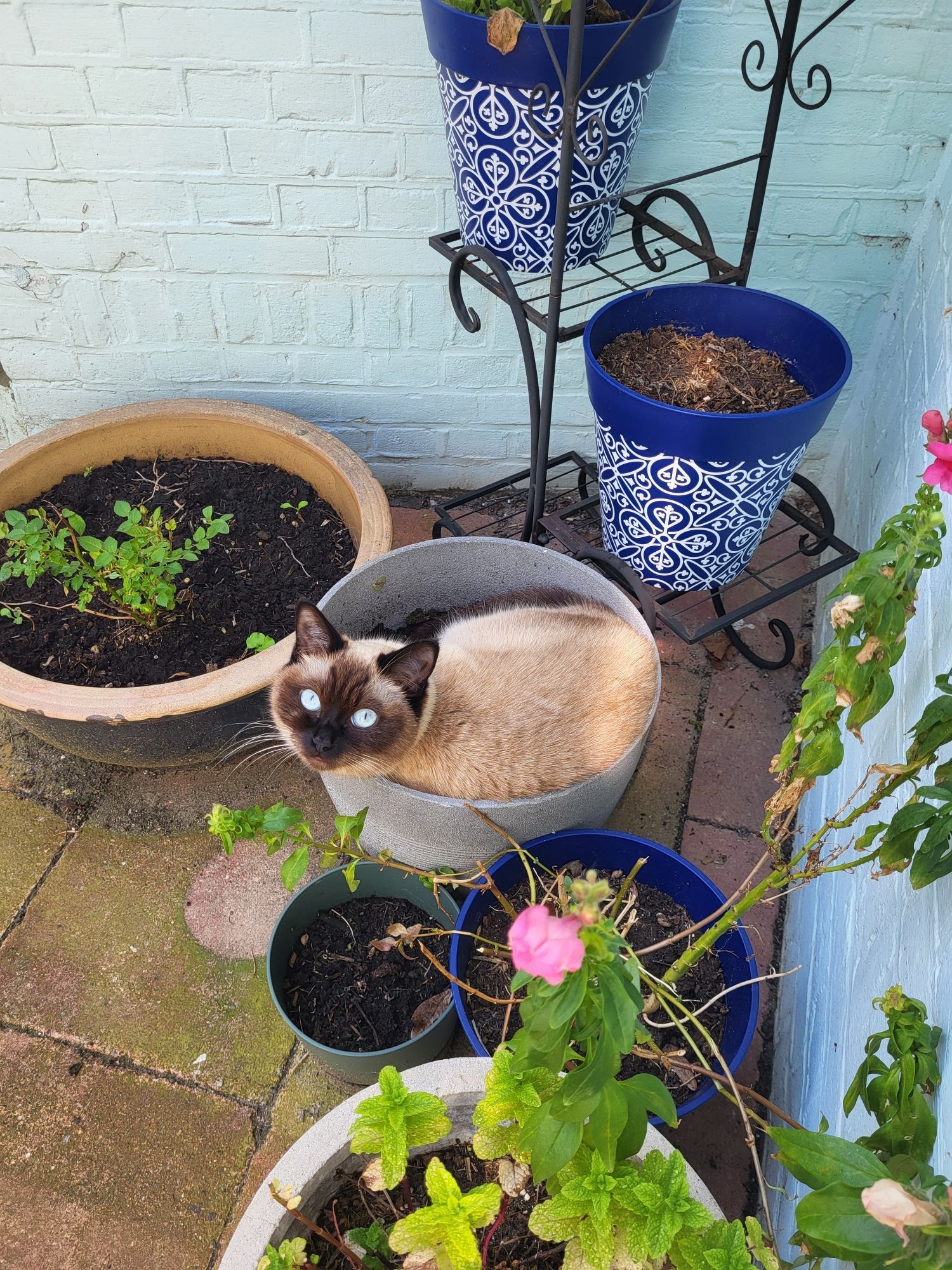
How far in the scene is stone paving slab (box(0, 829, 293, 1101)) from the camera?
1.88 metres

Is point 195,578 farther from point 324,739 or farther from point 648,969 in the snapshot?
point 648,969

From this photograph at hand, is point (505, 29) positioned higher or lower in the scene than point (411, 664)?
higher

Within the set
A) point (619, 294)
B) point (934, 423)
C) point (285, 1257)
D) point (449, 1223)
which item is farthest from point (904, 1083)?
point (619, 294)

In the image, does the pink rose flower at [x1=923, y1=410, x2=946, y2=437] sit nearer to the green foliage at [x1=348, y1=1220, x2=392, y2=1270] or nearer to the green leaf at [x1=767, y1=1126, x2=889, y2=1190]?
the green leaf at [x1=767, y1=1126, x2=889, y2=1190]

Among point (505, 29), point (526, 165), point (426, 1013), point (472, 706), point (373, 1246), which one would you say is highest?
point (505, 29)

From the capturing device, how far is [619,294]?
229 cm

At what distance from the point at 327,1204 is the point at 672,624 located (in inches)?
46.4

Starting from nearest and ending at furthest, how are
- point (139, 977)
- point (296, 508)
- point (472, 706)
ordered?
point (472, 706) → point (139, 977) → point (296, 508)

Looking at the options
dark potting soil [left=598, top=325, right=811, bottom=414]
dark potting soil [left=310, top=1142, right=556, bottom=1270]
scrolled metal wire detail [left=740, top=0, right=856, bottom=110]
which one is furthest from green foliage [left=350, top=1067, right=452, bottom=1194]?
scrolled metal wire detail [left=740, top=0, right=856, bottom=110]

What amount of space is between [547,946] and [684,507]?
116 cm

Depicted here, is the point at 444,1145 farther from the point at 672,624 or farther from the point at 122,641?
the point at 122,641

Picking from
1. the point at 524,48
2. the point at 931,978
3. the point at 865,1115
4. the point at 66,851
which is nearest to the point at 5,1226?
the point at 66,851

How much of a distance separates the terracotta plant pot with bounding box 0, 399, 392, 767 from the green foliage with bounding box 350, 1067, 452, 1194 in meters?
1.03

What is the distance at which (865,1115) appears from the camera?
1148mm
